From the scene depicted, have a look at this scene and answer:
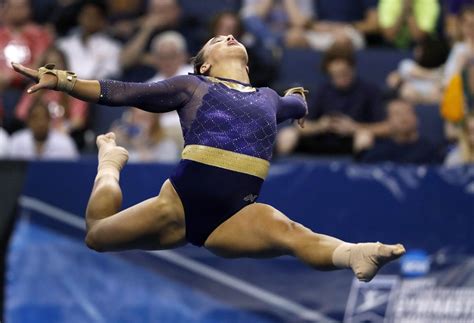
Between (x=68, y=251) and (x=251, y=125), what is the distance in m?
2.99

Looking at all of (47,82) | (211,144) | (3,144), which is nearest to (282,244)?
(211,144)

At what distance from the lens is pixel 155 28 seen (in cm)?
1068

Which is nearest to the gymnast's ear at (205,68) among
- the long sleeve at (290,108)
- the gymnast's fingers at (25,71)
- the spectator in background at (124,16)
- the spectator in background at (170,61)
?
the long sleeve at (290,108)

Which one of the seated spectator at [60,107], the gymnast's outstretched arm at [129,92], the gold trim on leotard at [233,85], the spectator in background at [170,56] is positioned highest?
the spectator in background at [170,56]

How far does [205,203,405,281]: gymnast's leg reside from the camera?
210 inches

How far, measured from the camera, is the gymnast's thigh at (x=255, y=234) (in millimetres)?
5605

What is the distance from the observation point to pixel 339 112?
973 cm

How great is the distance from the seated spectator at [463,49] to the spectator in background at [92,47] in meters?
2.95

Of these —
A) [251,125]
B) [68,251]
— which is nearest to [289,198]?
[68,251]

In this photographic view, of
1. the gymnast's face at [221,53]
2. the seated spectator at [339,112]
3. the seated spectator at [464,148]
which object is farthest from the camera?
the seated spectator at [339,112]

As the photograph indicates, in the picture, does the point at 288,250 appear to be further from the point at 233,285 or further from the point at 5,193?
the point at 5,193

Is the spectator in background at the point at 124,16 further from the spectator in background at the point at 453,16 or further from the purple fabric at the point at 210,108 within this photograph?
the purple fabric at the point at 210,108

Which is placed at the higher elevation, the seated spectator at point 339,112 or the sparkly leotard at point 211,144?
the seated spectator at point 339,112

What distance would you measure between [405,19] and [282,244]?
5882 mm
